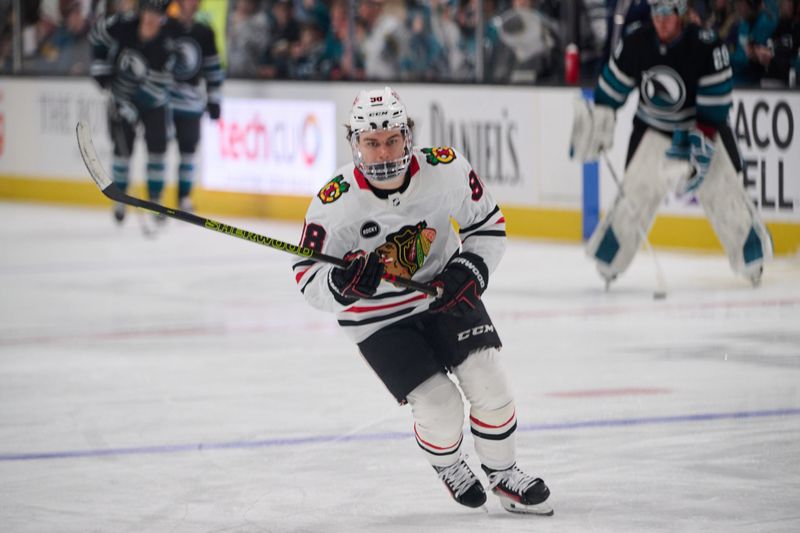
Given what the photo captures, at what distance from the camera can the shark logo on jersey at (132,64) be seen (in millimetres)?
11531

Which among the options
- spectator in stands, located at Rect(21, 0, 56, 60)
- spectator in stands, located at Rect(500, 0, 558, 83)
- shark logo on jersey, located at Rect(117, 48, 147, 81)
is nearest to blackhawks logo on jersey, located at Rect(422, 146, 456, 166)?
spectator in stands, located at Rect(500, 0, 558, 83)

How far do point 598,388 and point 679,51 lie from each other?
258cm

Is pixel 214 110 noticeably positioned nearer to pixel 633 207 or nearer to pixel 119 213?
pixel 119 213

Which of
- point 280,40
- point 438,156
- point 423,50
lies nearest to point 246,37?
point 280,40

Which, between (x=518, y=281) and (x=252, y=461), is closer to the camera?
(x=252, y=461)

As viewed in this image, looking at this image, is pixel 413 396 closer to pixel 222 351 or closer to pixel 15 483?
pixel 15 483

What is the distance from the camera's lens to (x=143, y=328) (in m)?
7.47

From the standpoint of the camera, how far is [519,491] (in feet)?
13.0

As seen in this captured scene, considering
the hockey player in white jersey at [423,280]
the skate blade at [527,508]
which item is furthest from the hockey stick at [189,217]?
the skate blade at [527,508]

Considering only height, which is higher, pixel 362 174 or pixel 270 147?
pixel 362 174

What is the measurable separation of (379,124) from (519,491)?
96 cm

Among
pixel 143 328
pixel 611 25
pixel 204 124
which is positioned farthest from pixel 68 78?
pixel 143 328

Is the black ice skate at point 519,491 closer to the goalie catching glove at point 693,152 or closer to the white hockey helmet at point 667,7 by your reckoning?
the goalie catching glove at point 693,152

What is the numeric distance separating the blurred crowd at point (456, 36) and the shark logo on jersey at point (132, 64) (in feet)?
2.50
